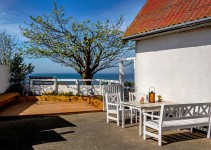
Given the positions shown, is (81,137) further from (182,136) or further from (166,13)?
(166,13)

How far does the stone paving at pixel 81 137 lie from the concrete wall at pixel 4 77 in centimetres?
433

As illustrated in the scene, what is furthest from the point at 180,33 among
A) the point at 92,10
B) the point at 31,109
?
the point at 92,10

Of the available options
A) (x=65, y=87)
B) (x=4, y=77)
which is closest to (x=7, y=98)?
(x=4, y=77)

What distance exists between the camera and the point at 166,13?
7.93 meters

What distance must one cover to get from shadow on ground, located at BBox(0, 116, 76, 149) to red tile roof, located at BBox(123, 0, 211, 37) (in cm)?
440

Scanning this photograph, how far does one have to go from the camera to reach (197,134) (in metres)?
6.69

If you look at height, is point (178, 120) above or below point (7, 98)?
below

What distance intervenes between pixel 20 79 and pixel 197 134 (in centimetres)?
1051

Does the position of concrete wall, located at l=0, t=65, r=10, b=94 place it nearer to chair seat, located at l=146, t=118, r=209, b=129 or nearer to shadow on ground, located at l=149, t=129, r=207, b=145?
chair seat, located at l=146, t=118, r=209, b=129

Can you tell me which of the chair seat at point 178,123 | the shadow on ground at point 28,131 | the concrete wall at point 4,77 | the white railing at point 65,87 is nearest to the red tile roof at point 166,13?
the chair seat at point 178,123

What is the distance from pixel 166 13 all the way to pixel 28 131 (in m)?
5.94

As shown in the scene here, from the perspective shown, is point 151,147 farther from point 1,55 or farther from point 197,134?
point 1,55

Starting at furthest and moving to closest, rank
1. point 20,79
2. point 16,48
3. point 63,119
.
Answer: point 16,48
point 20,79
point 63,119

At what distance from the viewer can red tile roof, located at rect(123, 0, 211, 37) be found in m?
6.58
